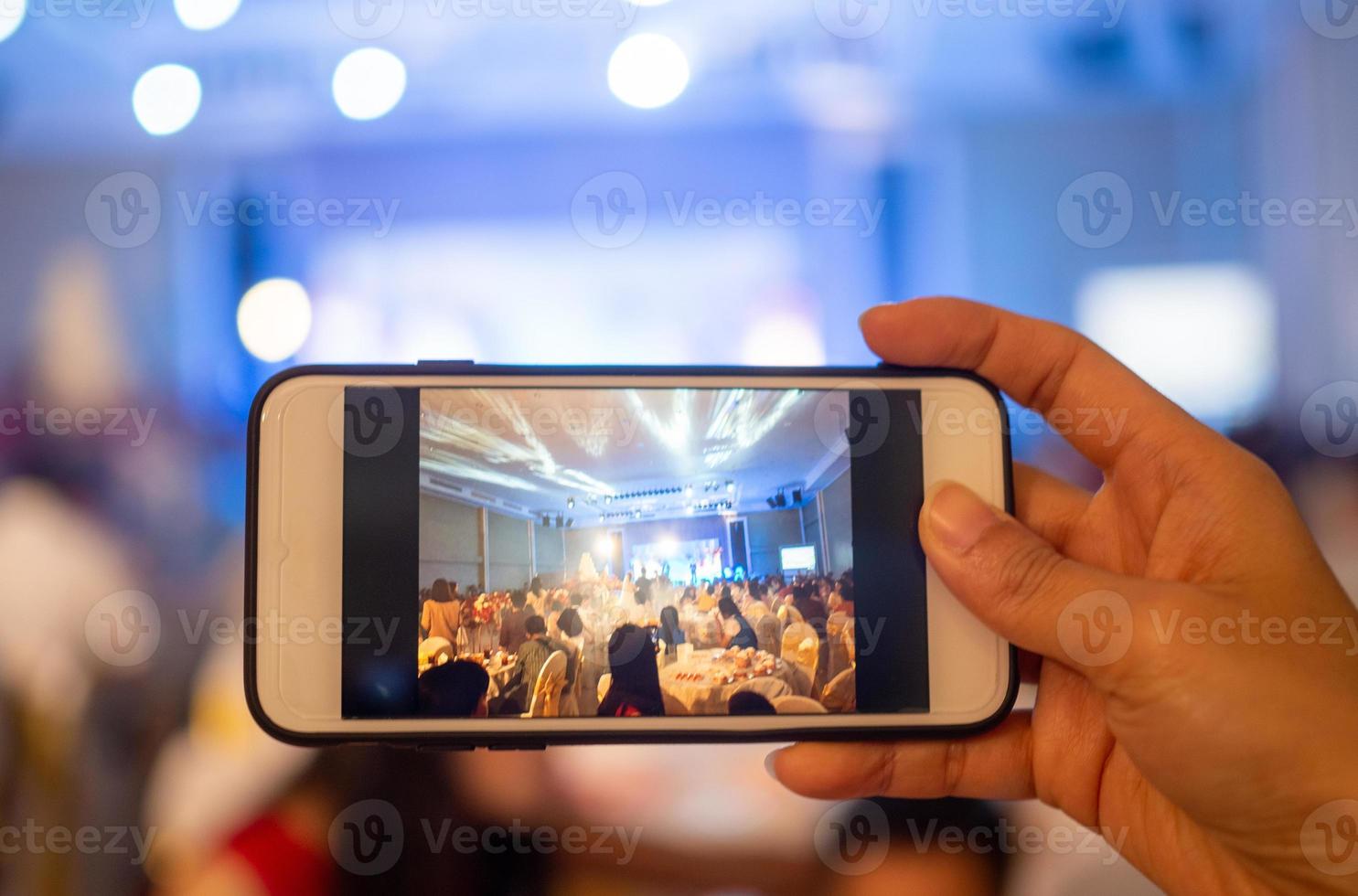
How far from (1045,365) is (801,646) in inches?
11.7

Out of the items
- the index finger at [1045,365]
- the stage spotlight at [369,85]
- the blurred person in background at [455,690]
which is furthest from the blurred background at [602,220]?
the blurred person in background at [455,690]

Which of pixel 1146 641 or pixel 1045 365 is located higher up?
pixel 1045 365

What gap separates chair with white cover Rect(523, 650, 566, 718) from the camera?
0.47 meters

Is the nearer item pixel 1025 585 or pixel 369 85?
pixel 1025 585

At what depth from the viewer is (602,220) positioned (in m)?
0.80

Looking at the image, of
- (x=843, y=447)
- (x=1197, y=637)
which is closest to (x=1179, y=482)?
(x=1197, y=637)

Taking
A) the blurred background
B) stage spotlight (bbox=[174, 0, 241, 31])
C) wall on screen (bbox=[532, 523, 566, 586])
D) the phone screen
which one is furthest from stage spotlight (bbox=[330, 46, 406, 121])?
wall on screen (bbox=[532, 523, 566, 586])

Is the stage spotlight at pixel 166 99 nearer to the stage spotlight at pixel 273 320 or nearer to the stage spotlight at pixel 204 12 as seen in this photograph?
the stage spotlight at pixel 204 12

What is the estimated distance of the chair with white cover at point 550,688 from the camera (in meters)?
0.47

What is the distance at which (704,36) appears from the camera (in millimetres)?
805

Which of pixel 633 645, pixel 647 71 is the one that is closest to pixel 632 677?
pixel 633 645

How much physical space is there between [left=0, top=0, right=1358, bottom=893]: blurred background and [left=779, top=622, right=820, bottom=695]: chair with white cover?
342mm

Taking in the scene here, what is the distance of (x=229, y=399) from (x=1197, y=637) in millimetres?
885

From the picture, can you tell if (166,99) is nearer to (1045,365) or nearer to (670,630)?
(670,630)
